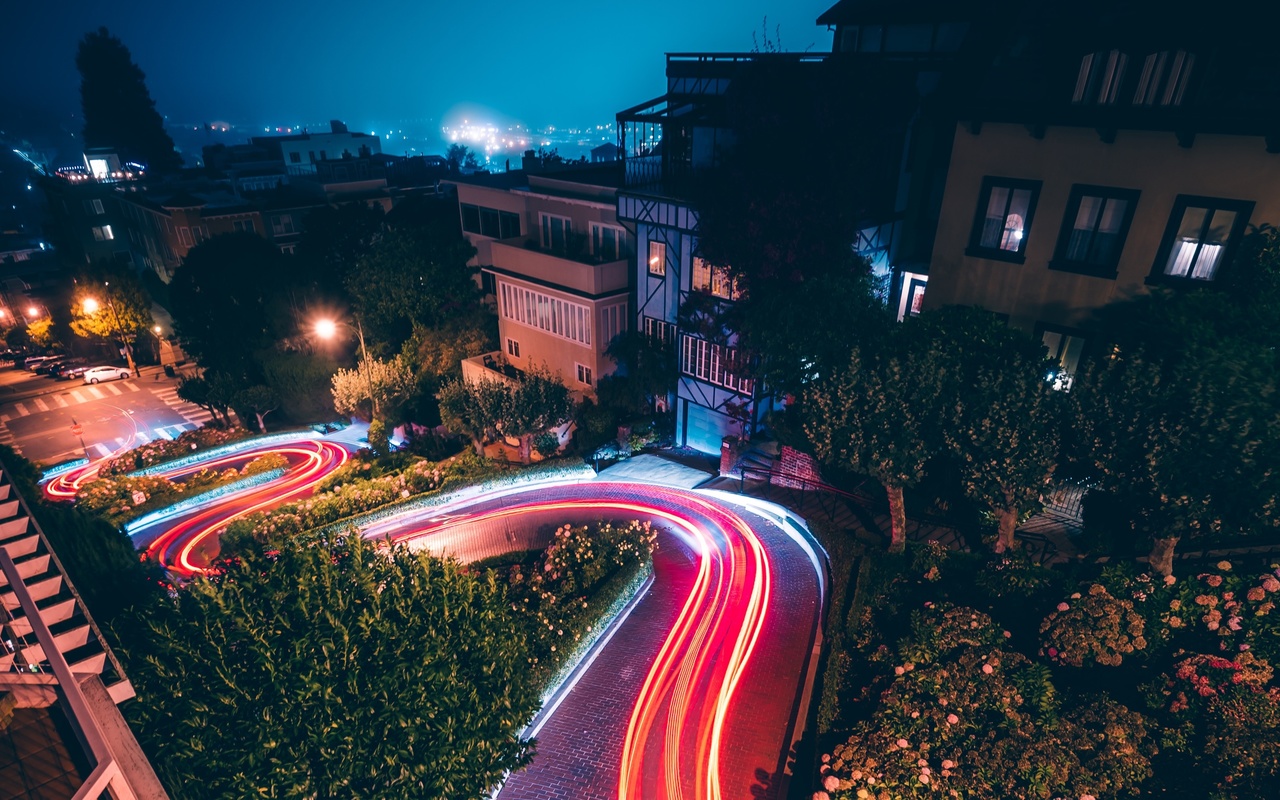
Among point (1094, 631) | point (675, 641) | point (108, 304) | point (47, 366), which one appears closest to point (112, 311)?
point (108, 304)

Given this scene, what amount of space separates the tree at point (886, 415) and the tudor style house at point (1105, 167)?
5.46 metres

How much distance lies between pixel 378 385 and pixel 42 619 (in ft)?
89.5

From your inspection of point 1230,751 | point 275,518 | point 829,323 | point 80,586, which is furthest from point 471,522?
point 1230,751

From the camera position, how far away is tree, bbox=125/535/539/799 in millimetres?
11227

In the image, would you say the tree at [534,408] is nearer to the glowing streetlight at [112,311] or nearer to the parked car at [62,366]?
the glowing streetlight at [112,311]

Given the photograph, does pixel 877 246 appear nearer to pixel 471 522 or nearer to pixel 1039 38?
pixel 1039 38

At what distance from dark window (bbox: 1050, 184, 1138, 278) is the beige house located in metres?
19.4

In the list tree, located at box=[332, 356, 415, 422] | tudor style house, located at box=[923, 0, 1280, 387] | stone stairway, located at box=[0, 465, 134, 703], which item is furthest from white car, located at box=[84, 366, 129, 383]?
tudor style house, located at box=[923, 0, 1280, 387]

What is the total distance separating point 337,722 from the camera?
1141cm

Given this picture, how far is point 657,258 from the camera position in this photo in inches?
1204

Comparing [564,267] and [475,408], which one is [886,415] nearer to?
[564,267]

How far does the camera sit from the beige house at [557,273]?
3272cm

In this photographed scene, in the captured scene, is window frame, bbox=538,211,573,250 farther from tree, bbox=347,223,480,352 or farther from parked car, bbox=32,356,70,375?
parked car, bbox=32,356,70,375

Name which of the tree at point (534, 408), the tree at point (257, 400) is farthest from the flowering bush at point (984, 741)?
the tree at point (257, 400)
